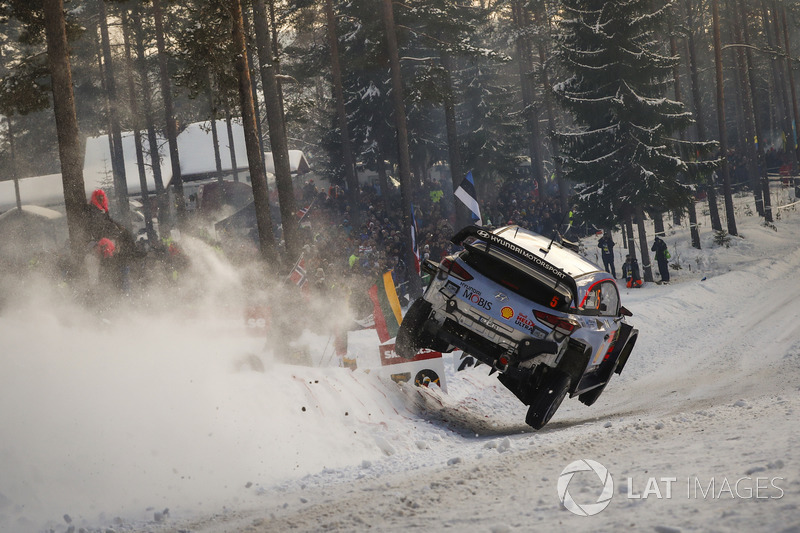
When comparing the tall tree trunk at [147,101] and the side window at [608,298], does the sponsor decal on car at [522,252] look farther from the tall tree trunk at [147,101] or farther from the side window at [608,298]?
the tall tree trunk at [147,101]

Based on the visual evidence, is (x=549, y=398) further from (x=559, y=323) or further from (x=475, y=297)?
(x=475, y=297)

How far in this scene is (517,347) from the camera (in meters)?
8.51

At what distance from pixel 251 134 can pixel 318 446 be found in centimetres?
866

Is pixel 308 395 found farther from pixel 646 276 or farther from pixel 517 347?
pixel 646 276

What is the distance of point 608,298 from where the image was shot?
29.5 ft

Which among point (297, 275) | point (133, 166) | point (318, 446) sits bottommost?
point (318, 446)

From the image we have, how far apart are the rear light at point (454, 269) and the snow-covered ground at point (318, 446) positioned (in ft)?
6.36

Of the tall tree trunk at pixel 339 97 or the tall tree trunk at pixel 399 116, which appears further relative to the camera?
the tall tree trunk at pixel 339 97

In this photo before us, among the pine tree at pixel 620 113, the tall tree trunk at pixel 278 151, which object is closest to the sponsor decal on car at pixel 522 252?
the tall tree trunk at pixel 278 151

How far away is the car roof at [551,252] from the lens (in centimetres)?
874

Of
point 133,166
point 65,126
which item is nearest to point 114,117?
point 133,166

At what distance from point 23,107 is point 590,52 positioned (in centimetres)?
2003

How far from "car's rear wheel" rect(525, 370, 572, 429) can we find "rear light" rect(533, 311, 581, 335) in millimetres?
566

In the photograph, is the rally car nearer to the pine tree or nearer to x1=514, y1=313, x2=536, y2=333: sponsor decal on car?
x1=514, y1=313, x2=536, y2=333: sponsor decal on car
